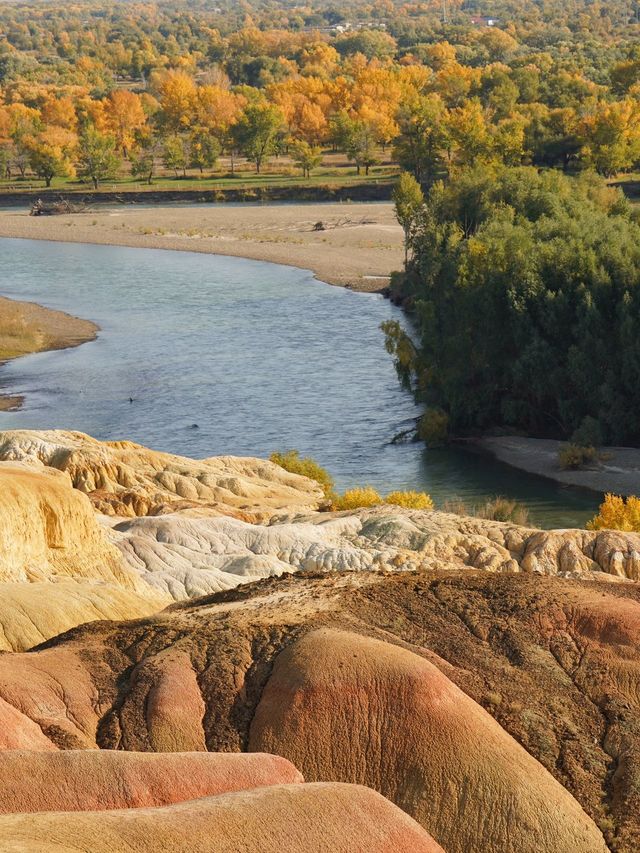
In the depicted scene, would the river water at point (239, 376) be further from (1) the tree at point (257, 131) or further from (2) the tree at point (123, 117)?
(2) the tree at point (123, 117)

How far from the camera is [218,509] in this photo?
38812 millimetres

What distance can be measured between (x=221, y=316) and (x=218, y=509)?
175 ft

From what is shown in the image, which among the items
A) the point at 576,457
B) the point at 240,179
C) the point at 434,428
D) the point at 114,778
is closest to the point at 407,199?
the point at 434,428

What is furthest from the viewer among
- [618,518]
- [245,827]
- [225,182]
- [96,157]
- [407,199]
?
[96,157]

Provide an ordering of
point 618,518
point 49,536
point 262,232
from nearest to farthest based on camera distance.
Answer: point 49,536
point 618,518
point 262,232

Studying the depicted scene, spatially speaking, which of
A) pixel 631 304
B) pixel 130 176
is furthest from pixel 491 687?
pixel 130 176

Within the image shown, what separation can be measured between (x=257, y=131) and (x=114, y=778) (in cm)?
13715

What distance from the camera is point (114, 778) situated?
16594 millimetres

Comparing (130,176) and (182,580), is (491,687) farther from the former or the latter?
(130,176)

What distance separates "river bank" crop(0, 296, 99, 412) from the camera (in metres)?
81.3

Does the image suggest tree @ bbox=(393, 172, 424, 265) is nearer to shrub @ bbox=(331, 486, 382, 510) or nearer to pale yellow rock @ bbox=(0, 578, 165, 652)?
shrub @ bbox=(331, 486, 382, 510)

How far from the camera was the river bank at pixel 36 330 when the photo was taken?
3201 inches

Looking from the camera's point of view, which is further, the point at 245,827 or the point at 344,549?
the point at 344,549

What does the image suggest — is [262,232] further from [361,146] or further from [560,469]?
[560,469]
